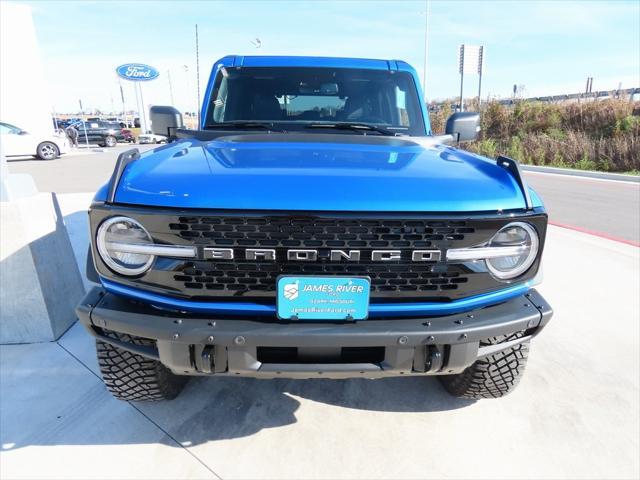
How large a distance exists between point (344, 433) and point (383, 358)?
2.22 feet

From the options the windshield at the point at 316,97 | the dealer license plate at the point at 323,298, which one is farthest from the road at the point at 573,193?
the dealer license plate at the point at 323,298

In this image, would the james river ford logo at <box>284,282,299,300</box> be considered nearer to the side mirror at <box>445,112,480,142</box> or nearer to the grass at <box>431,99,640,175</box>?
the side mirror at <box>445,112,480,142</box>

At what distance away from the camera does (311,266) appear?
1.72 metres

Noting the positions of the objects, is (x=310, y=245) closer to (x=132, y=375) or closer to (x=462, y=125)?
(x=132, y=375)

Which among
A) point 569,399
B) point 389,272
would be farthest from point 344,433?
point 569,399

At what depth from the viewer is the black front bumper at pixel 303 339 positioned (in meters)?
1.67

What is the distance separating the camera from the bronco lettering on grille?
1675 mm

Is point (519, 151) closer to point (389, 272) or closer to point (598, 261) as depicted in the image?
point (598, 261)

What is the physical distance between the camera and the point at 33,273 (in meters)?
2.94

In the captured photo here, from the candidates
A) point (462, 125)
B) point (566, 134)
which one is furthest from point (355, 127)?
point (566, 134)

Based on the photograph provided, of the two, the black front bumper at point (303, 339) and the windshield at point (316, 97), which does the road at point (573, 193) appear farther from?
the black front bumper at point (303, 339)

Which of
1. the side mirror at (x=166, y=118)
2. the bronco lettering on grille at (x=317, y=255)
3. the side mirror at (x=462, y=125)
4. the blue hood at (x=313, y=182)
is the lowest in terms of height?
the bronco lettering on grille at (x=317, y=255)

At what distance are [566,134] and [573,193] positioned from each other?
8.95 m

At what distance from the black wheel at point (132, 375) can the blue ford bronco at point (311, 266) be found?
282 millimetres
